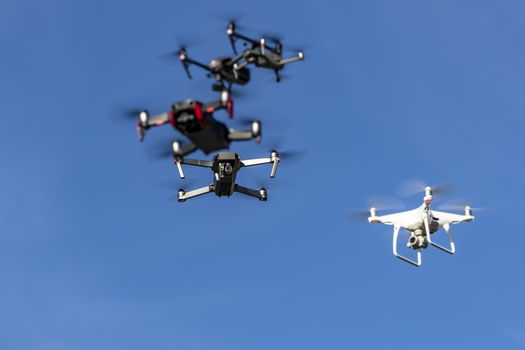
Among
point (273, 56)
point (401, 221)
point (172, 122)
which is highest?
point (273, 56)

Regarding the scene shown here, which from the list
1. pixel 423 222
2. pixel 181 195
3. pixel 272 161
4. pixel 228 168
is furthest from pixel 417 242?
pixel 181 195

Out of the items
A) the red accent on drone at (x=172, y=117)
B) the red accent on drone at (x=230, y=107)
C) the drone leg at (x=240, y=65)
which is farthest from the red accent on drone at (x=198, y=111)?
the drone leg at (x=240, y=65)

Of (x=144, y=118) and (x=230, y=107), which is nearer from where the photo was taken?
(x=230, y=107)

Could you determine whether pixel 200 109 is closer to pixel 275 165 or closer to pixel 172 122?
pixel 172 122

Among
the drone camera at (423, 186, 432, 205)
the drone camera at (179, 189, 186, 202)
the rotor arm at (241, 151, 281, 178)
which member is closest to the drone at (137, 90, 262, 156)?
the rotor arm at (241, 151, 281, 178)

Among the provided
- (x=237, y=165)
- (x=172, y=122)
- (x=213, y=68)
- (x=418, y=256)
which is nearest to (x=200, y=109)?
(x=172, y=122)

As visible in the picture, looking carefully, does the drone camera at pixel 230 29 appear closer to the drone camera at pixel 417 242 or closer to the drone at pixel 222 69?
the drone at pixel 222 69

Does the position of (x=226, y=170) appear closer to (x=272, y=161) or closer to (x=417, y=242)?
(x=272, y=161)
